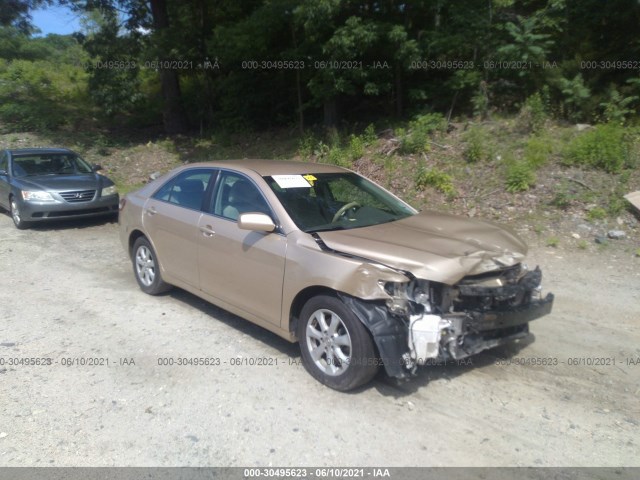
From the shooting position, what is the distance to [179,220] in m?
5.75

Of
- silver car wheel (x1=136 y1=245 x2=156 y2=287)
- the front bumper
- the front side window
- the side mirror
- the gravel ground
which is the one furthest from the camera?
the front bumper

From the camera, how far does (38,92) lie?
22453 millimetres

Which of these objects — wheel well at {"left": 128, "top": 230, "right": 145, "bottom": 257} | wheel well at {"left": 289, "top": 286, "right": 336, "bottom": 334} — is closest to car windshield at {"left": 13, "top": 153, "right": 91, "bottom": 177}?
wheel well at {"left": 128, "top": 230, "right": 145, "bottom": 257}

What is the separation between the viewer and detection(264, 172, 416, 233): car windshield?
482 centimetres

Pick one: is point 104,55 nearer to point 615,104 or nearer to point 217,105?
point 217,105

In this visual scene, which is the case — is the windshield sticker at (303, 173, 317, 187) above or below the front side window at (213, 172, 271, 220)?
above

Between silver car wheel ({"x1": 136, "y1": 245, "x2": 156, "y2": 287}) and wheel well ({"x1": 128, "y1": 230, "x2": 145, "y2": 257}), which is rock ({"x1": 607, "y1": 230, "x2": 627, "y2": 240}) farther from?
wheel well ({"x1": 128, "y1": 230, "x2": 145, "y2": 257})

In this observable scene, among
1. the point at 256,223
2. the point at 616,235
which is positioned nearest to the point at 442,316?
the point at 256,223

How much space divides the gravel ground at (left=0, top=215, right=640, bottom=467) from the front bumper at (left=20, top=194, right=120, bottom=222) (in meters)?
4.09

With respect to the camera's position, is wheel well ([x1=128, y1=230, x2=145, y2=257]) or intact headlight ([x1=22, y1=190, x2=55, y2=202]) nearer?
wheel well ([x1=128, y1=230, x2=145, y2=257])

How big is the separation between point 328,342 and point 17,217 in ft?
28.0

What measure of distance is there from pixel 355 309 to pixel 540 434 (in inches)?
59.4

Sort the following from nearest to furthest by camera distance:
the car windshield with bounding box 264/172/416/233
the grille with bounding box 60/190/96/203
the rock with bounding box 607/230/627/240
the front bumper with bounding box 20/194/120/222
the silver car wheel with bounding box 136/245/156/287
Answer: the car windshield with bounding box 264/172/416/233, the silver car wheel with bounding box 136/245/156/287, the rock with bounding box 607/230/627/240, the front bumper with bounding box 20/194/120/222, the grille with bounding box 60/190/96/203

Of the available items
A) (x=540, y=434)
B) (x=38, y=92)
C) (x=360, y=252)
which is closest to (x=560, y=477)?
(x=540, y=434)
